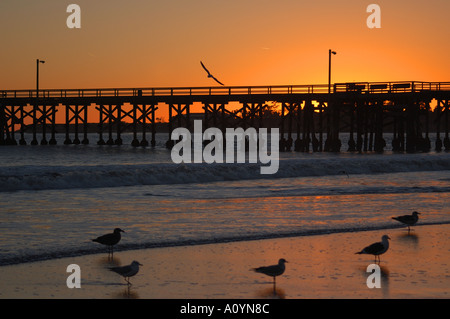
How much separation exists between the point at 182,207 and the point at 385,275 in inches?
361

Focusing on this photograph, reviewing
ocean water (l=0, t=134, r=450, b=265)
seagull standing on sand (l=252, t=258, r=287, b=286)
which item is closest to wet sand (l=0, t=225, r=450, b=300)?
seagull standing on sand (l=252, t=258, r=287, b=286)

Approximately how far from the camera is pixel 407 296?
29.6ft

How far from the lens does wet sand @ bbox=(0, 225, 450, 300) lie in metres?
9.20

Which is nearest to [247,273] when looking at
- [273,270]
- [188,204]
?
[273,270]

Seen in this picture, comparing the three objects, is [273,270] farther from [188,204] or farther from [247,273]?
[188,204]

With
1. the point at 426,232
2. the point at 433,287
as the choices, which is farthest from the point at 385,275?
the point at 426,232

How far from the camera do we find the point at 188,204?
19781 mm

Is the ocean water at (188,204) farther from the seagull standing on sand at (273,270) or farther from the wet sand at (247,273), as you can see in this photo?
the seagull standing on sand at (273,270)

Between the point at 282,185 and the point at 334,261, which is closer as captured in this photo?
the point at 334,261

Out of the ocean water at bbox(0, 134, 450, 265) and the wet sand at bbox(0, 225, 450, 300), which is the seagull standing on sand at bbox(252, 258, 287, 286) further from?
the ocean water at bbox(0, 134, 450, 265)

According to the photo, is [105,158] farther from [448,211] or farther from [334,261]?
[334,261]

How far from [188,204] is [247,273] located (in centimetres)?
950

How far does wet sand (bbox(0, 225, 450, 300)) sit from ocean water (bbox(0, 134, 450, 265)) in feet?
2.77
